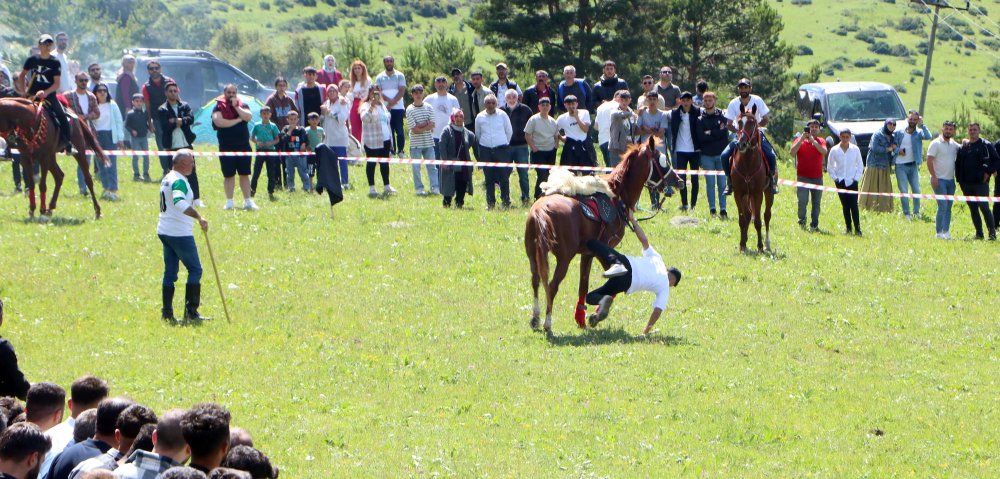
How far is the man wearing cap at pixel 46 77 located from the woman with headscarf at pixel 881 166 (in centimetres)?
1503

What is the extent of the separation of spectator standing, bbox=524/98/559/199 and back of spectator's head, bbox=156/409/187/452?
16.1 metres

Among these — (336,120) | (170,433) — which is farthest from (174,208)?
(336,120)

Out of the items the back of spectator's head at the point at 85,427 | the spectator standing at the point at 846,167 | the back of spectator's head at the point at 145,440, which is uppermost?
the back of spectator's head at the point at 145,440

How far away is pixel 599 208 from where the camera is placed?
1411 centimetres

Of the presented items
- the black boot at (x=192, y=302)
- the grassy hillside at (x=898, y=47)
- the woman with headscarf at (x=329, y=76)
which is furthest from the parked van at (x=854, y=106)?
the grassy hillside at (x=898, y=47)

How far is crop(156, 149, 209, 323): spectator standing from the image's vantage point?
13227 millimetres

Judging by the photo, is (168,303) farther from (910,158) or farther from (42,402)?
(910,158)

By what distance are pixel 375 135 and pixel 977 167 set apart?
36.2 ft

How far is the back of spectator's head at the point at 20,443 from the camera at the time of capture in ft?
19.4

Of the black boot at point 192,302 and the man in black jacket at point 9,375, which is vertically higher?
the man in black jacket at point 9,375

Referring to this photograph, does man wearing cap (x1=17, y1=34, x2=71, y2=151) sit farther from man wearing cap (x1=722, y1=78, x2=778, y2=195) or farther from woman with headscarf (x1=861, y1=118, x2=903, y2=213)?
woman with headscarf (x1=861, y1=118, x2=903, y2=213)

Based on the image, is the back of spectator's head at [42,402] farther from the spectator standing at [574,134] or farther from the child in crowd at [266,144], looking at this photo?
the child in crowd at [266,144]

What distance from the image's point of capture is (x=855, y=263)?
60.4 feet

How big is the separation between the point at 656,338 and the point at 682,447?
3852 mm
